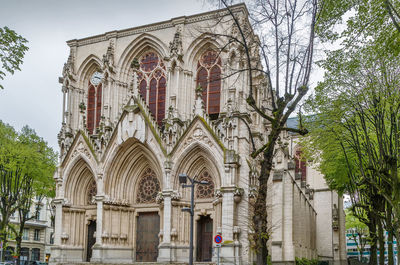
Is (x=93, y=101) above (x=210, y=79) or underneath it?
underneath

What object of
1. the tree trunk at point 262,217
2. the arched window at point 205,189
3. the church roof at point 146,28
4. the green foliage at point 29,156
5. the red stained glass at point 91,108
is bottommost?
the tree trunk at point 262,217

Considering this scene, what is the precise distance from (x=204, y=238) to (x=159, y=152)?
594 cm

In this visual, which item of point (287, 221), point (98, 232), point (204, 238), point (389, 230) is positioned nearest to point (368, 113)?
point (389, 230)

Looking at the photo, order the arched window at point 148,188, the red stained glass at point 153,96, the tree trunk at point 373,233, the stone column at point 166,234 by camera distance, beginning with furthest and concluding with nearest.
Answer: the red stained glass at point 153,96
the arched window at point 148,188
the stone column at point 166,234
the tree trunk at point 373,233

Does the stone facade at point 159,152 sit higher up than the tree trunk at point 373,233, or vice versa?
the stone facade at point 159,152

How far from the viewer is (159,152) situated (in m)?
30.5

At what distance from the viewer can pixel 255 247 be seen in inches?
630

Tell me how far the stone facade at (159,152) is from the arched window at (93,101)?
81 millimetres

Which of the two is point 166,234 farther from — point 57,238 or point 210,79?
point 210,79

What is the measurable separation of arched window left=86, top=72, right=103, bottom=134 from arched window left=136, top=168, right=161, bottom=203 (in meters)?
6.23

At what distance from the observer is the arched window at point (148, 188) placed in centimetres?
3225

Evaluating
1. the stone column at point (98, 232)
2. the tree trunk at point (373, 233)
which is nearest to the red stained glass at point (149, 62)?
the stone column at point (98, 232)

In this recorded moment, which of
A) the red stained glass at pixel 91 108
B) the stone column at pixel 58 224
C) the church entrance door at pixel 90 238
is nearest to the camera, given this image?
the stone column at pixel 58 224

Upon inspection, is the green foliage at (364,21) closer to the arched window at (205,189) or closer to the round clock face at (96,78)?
the arched window at (205,189)
